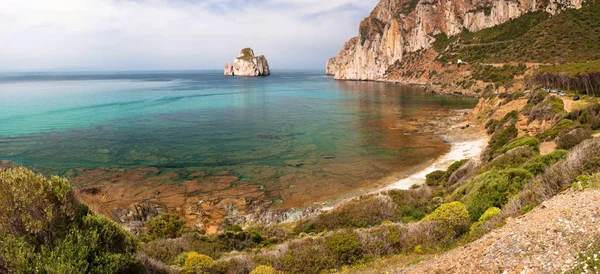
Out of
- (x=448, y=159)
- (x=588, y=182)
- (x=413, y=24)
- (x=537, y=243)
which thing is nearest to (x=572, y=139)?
(x=448, y=159)

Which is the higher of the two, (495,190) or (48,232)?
(48,232)

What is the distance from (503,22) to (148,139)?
13661 cm

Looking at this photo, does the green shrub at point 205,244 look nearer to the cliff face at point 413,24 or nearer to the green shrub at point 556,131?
the green shrub at point 556,131

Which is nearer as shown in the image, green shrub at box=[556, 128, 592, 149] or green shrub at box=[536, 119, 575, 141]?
green shrub at box=[556, 128, 592, 149]

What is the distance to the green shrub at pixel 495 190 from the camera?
1476 cm

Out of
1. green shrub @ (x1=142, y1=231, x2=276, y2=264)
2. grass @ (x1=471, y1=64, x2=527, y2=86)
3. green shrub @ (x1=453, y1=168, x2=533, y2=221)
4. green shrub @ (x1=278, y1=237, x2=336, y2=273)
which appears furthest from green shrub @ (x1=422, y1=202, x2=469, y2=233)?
grass @ (x1=471, y1=64, x2=527, y2=86)

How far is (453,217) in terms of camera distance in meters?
13.5

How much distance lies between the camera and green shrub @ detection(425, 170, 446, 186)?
86.3 feet

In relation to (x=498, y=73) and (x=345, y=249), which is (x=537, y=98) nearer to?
(x=345, y=249)

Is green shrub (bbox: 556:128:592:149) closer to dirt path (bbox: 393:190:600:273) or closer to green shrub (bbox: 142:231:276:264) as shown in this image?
dirt path (bbox: 393:190:600:273)

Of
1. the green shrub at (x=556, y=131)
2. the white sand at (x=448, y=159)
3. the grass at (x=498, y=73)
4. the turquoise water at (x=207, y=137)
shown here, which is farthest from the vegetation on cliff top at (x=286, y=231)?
the grass at (x=498, y=73)

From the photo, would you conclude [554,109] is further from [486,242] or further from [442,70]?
A: [442,70]

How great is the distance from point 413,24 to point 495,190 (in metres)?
169

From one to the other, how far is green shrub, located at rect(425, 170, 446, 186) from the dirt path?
17.1 metres
